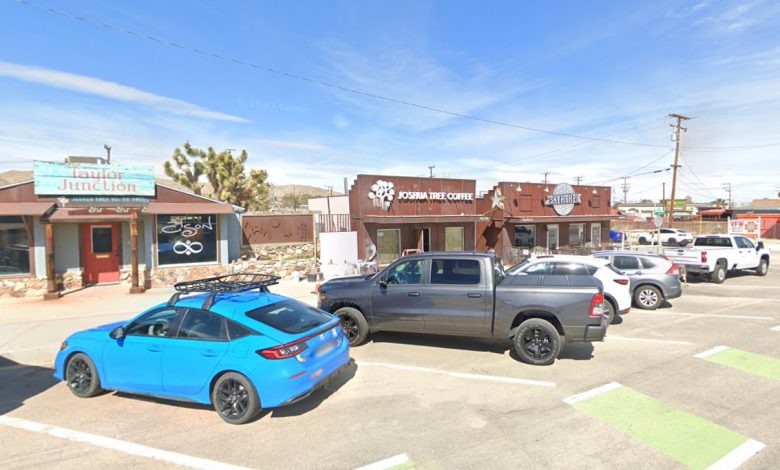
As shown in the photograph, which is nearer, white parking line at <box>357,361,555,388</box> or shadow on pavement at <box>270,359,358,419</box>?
shadow on pavement at <box>270,359,358,419</box>

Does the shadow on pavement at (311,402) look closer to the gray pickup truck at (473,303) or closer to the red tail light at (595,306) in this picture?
the gray pickup truck at (473,303)

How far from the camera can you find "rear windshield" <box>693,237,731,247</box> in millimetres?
16219

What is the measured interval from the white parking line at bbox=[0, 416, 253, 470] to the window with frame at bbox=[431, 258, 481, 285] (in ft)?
14.1

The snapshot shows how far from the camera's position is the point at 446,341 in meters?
7.94

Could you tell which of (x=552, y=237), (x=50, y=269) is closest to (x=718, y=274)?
A: (x=552, y=237)

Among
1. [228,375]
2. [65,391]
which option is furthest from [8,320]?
[228,375]

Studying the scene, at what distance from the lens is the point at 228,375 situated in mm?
4707

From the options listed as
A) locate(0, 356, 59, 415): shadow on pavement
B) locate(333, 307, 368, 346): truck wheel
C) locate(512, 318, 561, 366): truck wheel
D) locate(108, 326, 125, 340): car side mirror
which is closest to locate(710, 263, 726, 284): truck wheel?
locate(512, 318, 561, 366): truck wheel

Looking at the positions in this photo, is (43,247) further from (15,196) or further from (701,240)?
(701,240)

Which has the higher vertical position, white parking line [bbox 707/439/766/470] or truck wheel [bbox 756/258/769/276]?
truck wheel [bbox 756/258/769/276]

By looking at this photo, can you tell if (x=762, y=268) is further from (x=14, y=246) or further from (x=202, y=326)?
(x=14, y=246)

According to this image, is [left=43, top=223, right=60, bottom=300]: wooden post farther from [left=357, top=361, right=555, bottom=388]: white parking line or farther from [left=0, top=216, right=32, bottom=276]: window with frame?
[left=357, top=361, right=555, bottom=388]: white parking line

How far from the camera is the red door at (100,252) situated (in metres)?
13.2

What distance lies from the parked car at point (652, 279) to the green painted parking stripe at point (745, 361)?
3.59 m
